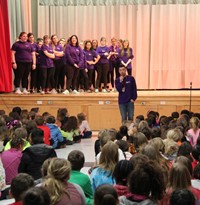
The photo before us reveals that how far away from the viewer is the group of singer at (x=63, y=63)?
10.3 m

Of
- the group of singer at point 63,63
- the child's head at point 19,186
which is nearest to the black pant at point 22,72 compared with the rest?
the group of singer at point 63,63

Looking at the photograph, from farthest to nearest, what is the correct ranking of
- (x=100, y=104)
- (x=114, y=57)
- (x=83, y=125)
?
(x=114, y=57), (x=100, y=104), (x=83, y=125)

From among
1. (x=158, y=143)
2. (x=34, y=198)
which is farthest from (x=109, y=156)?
(x=34, y=198)

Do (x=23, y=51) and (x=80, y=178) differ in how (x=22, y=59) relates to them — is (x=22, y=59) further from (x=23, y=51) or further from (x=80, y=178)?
(x=80, y=178)

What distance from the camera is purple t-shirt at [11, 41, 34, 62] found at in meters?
10.2

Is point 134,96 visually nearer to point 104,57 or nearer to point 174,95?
point 174,95

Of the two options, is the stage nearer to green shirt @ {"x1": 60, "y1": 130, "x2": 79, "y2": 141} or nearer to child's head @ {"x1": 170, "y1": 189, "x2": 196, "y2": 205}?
green shirt @ {"x1": 60, "y1": 130, "x2": 79, "y2": 141}

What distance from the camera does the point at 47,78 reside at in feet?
35.5

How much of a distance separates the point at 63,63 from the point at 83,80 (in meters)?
0.81

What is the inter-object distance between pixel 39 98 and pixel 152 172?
293 inches

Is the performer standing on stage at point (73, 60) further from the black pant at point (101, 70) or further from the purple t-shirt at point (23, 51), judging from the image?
the purple t-shirt at point (23, 51)

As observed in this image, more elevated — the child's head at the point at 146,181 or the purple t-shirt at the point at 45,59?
the purple t-shirt at the point at 45,59

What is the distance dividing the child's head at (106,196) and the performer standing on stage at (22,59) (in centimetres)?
779

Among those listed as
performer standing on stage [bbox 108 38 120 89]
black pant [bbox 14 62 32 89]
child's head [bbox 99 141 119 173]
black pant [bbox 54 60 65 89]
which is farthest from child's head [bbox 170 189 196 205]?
performer standing on stage [bbox 108 38 120 89]
